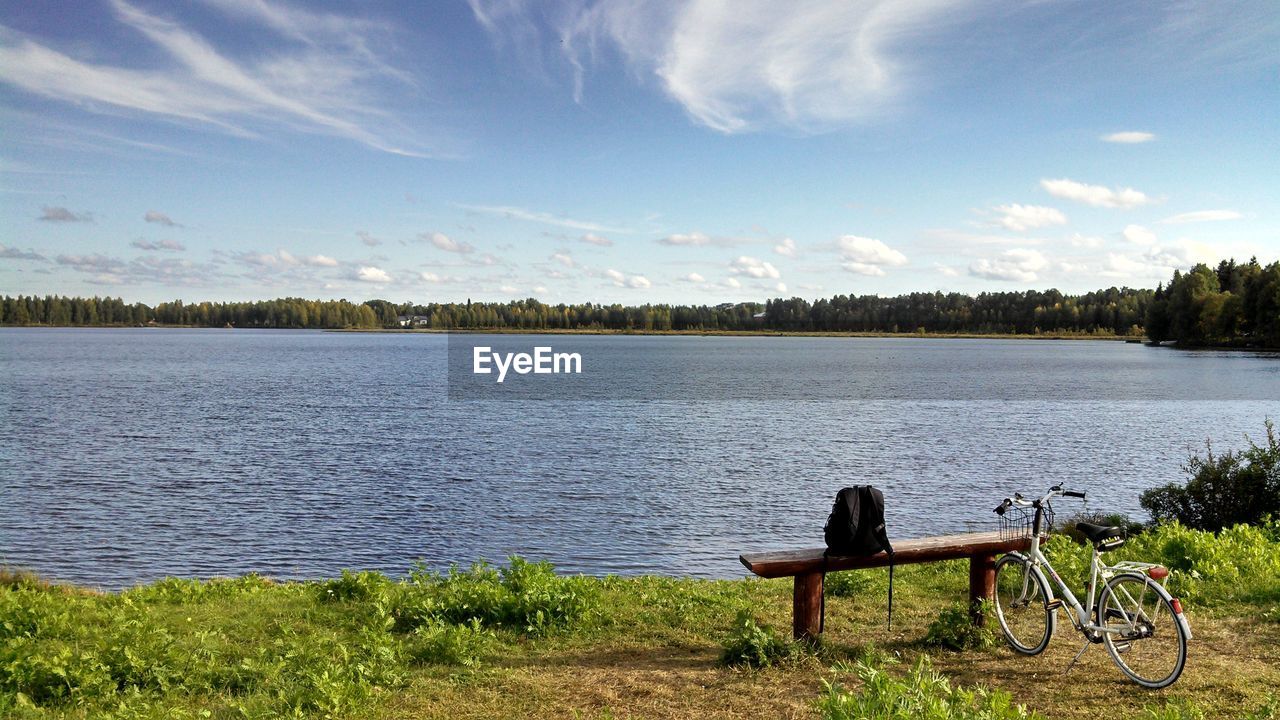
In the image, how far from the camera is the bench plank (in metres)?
8.60

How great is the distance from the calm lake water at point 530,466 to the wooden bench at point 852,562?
34.1ft

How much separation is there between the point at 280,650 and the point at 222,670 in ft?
2.70

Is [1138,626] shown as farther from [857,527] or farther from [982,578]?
[857,527]

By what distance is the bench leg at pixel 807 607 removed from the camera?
9008mm

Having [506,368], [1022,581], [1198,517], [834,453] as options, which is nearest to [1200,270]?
[506,368]

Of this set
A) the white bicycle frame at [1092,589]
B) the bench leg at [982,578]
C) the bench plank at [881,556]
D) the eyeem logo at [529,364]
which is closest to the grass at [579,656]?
the bench leg at [982,578]

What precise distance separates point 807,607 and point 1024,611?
2.74 metres

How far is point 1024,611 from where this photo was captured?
9695mm

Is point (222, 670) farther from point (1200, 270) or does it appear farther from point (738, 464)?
point (1200, 270)

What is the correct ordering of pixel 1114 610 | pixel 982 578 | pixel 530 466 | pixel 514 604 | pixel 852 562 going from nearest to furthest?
pixel 1114 610 < pixel 852 562 < pixel 982 578 < pixel 514 604 < pixel 530 466

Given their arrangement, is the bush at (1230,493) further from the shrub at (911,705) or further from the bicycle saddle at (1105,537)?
the shrub at (911,705)

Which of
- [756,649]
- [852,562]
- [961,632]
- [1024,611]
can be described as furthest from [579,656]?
[1024,611]

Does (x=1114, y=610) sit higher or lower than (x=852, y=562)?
lower

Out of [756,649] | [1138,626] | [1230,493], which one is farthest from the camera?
[1230,493]
